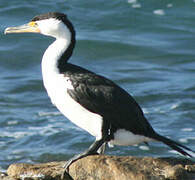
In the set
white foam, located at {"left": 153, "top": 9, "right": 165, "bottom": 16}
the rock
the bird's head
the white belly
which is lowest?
white foam, located at {"left": 153, "top": 9, "right": 165, "bottom": 16}

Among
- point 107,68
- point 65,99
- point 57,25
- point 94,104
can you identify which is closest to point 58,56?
point 57,25

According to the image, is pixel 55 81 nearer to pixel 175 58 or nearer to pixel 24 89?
pixel 24 89

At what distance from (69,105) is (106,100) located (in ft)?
1.41

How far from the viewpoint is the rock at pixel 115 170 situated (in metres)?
7.27

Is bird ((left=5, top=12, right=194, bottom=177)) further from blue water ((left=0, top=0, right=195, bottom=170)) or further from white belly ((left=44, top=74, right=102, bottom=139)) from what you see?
blue water ((left=0, top=0, right=195, bottom=170))

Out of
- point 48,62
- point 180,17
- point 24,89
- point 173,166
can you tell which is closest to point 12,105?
point 24,89

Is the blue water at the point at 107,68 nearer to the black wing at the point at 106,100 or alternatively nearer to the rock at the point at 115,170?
A: the rock at the point at 115,170

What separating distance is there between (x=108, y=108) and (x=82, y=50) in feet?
26.7

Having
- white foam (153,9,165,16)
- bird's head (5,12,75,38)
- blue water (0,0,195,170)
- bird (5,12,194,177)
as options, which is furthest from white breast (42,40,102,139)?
white foam (153,9,165,16)

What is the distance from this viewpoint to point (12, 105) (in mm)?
12609

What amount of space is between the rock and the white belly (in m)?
0.40

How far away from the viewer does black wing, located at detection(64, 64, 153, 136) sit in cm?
773

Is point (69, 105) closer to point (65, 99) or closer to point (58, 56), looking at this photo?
point (65, 99)

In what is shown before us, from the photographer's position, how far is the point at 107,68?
577 inches
